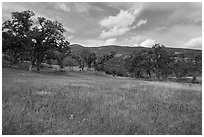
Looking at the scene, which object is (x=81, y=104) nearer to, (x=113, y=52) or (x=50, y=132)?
(x=50, y=132)

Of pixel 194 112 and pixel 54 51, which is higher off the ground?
pixel 54 51

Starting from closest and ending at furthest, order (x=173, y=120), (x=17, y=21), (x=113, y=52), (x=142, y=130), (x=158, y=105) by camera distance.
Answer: (x=142, y=130) → (x=173, y=120) → (x=158, y=105) → (x=17, y=21) → (x=113, y=52)

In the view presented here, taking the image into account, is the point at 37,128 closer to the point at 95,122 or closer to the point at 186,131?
the point at 95,122

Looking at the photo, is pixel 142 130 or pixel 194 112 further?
pixel 194 112

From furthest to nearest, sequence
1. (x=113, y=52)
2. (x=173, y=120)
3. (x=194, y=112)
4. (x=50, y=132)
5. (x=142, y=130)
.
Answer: (x=113, y=52)
(x=194, y=112)
(x=173, y=120)
(x=142, y=130)
(x=50, y=132)

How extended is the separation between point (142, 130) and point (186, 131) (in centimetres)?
138

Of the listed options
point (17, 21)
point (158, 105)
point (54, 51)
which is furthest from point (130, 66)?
point (158, 105)

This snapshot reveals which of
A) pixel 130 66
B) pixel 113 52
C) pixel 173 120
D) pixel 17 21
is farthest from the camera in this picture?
pixel 130 66

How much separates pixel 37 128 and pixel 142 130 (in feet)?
10.3

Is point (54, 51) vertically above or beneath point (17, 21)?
beneath

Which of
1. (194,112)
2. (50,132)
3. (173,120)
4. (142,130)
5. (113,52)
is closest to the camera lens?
(50,132)

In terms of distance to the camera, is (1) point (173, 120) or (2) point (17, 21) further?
(2) point (17, 21)

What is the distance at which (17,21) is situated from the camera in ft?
155

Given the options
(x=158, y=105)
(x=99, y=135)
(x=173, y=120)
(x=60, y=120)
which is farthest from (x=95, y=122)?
(x=158, y=105)
